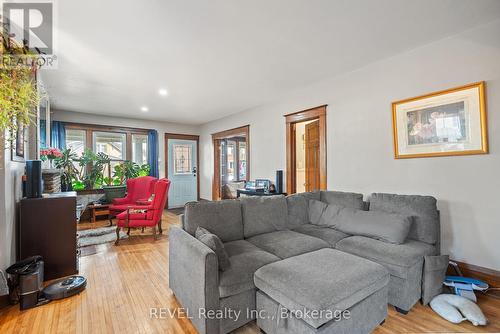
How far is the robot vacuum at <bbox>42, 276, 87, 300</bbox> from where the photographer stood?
2.17 m

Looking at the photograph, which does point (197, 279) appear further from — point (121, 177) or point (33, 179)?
point (121, 177)

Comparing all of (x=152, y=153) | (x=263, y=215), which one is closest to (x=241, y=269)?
(x=263, y=215)

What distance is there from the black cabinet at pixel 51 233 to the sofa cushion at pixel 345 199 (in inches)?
122

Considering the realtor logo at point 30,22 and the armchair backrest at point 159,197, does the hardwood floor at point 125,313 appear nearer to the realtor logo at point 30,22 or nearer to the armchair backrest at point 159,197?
the armchair backrest at point 159,197

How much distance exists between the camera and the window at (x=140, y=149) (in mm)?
6421

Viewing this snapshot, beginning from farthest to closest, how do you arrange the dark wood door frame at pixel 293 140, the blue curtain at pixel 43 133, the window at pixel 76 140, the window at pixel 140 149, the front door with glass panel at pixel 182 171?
the front door with glass panel at pixel 182 171 < the window at pixel 140 149 < the window at pixel 76 140 < the blue curtain at pixel 43 133 < the dark wood door frame at pixel 293 140

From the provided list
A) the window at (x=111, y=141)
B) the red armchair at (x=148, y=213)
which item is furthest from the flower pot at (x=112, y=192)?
the red armchair at (x=148, y=213)

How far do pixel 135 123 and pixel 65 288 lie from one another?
4.93 metres

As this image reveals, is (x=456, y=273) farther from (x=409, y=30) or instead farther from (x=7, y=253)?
(x=7, y=253)

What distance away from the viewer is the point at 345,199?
2949 mm

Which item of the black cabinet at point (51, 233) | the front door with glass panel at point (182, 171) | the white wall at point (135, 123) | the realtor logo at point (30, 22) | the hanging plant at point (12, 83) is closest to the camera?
the hanging plant at point (12, 83)

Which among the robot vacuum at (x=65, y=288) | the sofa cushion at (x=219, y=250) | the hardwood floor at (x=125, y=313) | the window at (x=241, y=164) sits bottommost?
the hardwood floor at (x=125, y=313)

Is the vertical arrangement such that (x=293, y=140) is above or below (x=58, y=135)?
below

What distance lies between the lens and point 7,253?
7.16 ft
